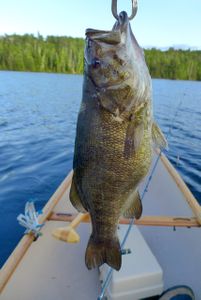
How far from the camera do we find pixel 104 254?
1.86 metres

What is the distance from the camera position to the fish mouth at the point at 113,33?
1.53 m

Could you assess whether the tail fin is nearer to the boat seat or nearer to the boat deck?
the boat seat

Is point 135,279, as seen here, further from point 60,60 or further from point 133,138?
point 60,60

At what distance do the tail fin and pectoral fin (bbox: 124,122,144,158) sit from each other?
601mm

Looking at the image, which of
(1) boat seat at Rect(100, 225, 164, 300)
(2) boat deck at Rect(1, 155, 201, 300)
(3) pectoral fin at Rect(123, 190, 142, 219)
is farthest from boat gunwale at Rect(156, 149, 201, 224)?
(3) pectoral fin at Rect(123, 190, 142, 219)

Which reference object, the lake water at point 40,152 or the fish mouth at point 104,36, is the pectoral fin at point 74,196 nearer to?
the fish mouth at point 104,36

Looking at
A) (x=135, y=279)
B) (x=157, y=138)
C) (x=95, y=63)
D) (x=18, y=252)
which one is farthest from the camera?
(x=18, y=252)

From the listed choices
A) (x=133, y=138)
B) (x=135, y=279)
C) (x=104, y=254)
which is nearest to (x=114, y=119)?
(x=133, y=138)

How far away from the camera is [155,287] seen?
2.89 metres

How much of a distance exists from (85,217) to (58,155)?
725 cm

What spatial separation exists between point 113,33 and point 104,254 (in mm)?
1264

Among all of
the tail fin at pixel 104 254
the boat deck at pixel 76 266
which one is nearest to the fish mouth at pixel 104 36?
the tail fin at pixel 104 254

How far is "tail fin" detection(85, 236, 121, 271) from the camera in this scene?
1.85m

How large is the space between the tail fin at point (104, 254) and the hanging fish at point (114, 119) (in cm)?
27
